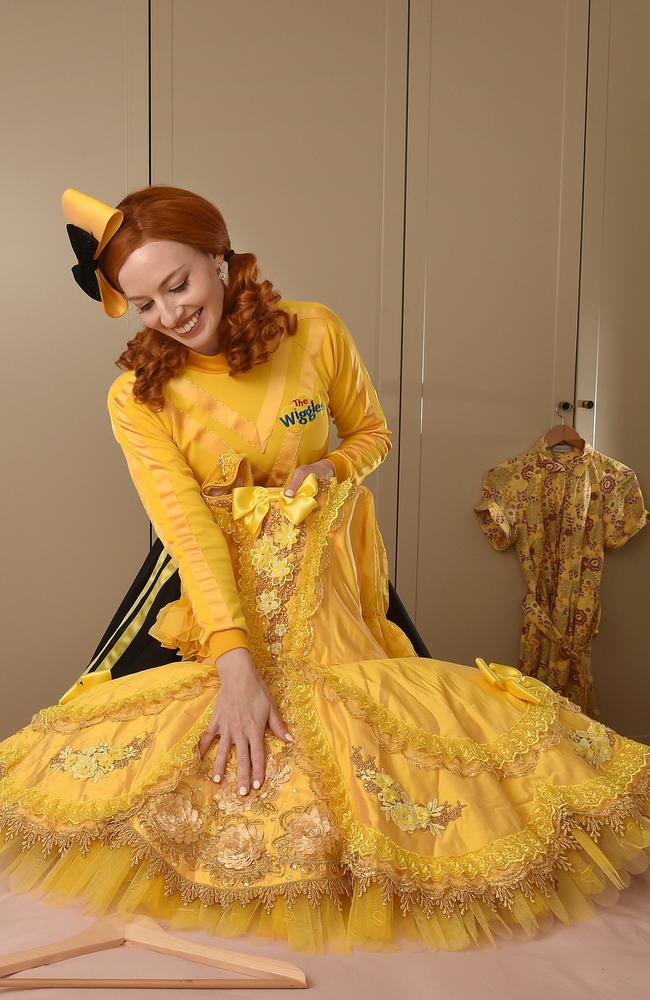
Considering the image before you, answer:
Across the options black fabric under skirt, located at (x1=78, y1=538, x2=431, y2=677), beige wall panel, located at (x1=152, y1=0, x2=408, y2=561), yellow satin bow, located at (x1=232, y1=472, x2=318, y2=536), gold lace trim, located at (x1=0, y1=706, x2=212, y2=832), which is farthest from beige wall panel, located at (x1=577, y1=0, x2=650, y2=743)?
gold lace trim, located at (x1=0, y1=706, x2=212, y2=832)

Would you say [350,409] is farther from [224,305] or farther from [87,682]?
[87,682]

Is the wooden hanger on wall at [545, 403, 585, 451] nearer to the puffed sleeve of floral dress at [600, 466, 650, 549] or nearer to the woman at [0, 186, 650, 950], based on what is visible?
the puffed sleeve of floral dress at [600, 466, 650, 549]

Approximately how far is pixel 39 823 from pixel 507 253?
2.51 metres

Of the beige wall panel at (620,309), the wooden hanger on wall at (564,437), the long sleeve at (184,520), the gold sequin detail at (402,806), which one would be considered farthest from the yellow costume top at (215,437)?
the beige wall panel at (620,309)

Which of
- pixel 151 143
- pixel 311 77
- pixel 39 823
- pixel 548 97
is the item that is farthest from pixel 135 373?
pixel 548 97

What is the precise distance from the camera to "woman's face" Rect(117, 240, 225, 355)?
1.40m

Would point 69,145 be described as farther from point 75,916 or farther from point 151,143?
point 75,916

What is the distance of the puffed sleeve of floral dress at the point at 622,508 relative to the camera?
3062 mm

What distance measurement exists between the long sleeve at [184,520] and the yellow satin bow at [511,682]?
0.38m

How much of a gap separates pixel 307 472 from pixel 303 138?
1.84 metres

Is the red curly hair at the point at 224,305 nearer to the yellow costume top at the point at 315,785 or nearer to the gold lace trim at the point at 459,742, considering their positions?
the yellow costume top at the point at 315,785

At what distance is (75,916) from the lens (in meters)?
1.10

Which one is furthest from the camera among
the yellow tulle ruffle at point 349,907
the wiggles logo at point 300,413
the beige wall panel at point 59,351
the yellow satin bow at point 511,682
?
the beige wall panel at point 59,351

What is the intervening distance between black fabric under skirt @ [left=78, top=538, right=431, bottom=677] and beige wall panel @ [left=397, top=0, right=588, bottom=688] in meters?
1.39
